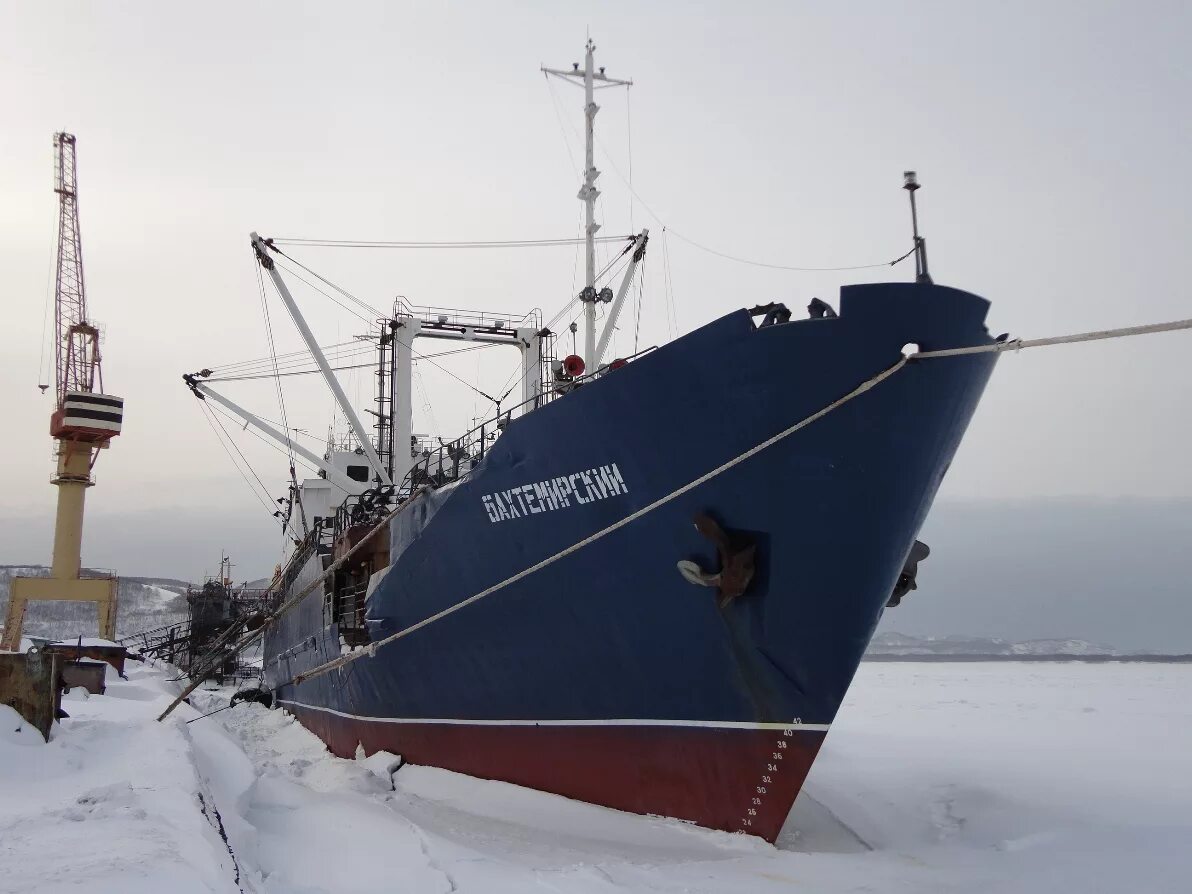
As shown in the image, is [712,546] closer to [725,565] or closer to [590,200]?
[725,565]

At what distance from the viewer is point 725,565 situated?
7.23 meters

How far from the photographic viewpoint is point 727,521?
742 cm

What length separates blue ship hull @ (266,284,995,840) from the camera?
6.93 metres

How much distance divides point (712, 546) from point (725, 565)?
254 mm

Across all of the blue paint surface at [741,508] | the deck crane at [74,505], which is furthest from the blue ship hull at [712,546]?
the deck crane at [74,505]

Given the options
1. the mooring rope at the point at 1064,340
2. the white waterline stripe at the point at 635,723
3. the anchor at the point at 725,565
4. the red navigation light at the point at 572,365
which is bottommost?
the white waterline stripe at the point at 635,723

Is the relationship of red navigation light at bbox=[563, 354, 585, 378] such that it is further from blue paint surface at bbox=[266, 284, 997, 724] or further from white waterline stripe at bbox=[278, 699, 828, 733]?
white waterline stripe at bbox=[278, 699, 828, 733]

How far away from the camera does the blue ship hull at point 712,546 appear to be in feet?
22.7

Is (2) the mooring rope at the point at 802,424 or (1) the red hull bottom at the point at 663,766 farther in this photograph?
(1) the red hull bottom at the point at 663,766

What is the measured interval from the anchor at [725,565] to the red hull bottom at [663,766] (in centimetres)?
132

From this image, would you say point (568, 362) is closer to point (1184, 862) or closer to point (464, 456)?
point (464, 456)

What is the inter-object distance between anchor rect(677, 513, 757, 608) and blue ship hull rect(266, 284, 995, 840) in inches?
3.3

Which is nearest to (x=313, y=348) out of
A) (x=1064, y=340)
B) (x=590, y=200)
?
(x=590, y=200)

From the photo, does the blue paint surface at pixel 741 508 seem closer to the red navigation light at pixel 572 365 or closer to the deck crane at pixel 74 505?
the red navigation light at pixel 572 365
